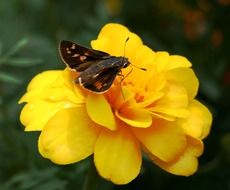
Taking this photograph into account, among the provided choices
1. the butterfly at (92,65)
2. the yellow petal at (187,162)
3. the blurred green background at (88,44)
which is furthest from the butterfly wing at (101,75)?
the blurred green background at (88,44)

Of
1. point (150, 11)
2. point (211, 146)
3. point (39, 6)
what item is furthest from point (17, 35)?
point (211, 146)

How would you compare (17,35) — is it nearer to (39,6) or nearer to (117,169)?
(39,6)

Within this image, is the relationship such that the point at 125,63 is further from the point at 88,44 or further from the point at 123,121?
the point at 88,44

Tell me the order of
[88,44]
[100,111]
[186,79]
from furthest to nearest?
[88,44]
[186,79]
[100,111]

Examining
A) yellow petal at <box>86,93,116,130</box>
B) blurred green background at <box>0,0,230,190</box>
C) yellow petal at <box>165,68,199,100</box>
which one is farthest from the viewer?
blurred green background at <box>0,0,230,190</box>

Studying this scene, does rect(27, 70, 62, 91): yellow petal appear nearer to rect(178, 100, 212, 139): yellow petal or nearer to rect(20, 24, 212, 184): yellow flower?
rect(20, 24, 212, 184): yellow flower

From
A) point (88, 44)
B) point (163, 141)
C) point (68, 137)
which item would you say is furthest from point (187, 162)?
point (88, 44)

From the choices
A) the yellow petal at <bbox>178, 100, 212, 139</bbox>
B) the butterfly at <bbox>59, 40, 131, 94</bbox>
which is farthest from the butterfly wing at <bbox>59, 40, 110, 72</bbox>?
the yellow petal at <bbox>178, 100, 212, 139</bbox>
